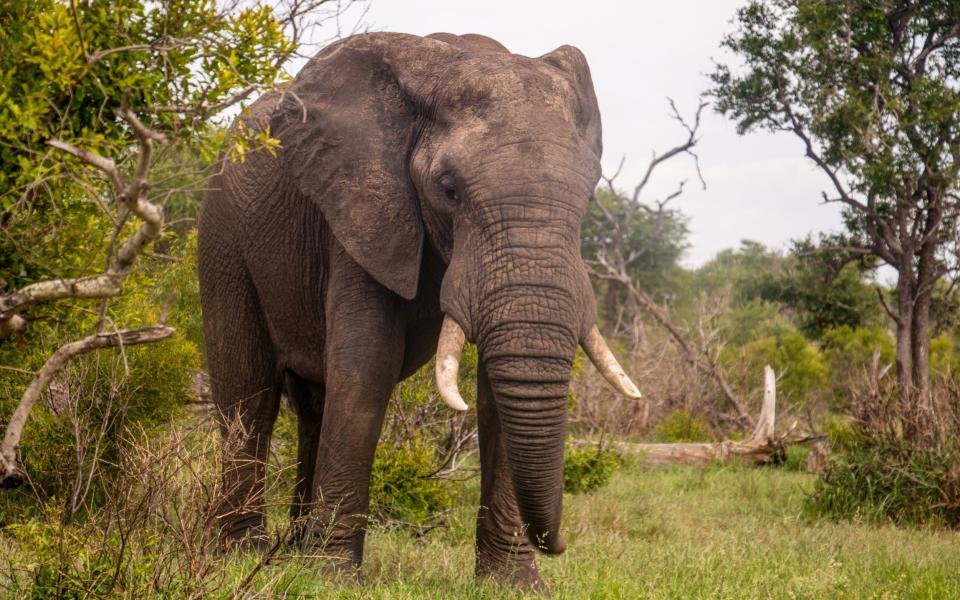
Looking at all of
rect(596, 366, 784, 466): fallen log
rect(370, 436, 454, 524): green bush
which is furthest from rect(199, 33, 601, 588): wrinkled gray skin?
rect(596, 366, 784, 466): fallen log

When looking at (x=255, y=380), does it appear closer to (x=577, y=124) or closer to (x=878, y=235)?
(x=577, y=124)

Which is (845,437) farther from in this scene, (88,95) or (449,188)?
(88,95)

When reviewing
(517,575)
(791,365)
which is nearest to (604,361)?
(517,575)

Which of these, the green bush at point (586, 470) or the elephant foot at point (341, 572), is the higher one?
the green bush at point (586, 470)

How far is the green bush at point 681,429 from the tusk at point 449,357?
10000mm

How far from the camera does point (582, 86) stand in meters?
5.48

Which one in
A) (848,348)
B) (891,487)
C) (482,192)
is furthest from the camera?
(848,348)

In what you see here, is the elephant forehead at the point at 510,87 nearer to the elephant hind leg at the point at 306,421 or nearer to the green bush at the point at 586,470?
the elephant hind leg at the point at 306,421

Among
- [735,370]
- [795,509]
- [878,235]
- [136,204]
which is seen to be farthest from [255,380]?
[735,370]

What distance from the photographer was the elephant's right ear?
203 inches

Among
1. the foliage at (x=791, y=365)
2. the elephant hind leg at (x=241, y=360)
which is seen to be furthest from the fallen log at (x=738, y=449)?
the elephant hind leg at (x=241, y=360)

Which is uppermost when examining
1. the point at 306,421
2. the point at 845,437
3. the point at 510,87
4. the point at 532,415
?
the point at 510,87

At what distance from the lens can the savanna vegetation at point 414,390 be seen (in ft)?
13.7

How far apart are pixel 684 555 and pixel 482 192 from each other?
2.70m
